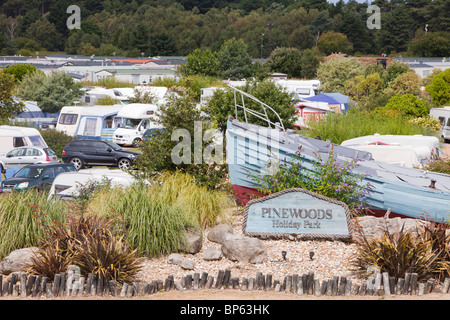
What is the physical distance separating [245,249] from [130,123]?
21.2m

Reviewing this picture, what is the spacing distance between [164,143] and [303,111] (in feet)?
71.7

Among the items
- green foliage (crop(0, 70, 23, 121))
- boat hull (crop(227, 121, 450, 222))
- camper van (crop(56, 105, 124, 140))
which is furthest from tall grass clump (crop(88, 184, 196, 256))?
green foliage (crop(0, 70, 23, 121))

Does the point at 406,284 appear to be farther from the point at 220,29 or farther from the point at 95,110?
the point at 220,29

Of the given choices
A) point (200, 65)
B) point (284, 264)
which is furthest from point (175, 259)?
point (200, 65)

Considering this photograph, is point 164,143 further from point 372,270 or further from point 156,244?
point 372,270

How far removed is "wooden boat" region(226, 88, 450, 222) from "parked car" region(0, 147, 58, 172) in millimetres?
11496

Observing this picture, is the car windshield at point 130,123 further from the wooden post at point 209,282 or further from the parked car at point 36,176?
the wooden post at point 209,282

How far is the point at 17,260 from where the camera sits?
32.3 feet

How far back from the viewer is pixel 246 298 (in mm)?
8523

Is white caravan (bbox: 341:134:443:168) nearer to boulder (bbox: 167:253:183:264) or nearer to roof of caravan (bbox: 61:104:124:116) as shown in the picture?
boulder (bbox: 167:253:183:264)

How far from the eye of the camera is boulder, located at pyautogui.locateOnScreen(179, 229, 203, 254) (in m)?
10.5

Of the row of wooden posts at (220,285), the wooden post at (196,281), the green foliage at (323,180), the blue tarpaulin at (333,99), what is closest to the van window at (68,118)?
the blue tarpaulin at (333,99)

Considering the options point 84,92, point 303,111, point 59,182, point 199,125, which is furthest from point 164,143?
point 84,92

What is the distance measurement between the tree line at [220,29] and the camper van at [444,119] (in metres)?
67.0
